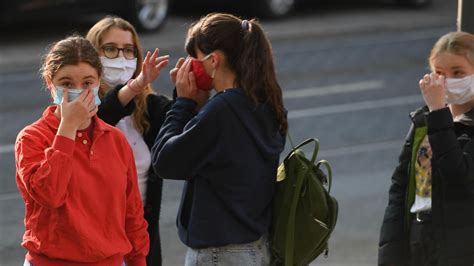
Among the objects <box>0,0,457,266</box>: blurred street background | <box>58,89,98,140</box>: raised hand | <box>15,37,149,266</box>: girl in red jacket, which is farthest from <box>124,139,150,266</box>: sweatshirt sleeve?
<box>0,0,457,266</box>: blurred street background

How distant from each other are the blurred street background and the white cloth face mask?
9.90 ft

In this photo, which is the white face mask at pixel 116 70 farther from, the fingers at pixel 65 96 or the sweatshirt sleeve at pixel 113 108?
the fingers at pixel 65 96

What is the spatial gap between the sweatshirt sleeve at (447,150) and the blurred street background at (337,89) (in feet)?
10.2

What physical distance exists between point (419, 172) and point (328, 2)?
16026mm

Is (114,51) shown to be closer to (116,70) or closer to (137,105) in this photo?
(116,70)

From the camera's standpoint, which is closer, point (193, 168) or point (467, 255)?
point (193, 168)

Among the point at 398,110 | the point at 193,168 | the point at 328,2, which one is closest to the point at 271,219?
the point at 193,168

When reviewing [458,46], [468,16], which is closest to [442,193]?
[458,46]

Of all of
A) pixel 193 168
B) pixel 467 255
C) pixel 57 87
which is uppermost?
pixel 57 87

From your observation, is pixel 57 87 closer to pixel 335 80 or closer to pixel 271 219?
pixel 271 219

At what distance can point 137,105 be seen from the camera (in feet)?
16.4

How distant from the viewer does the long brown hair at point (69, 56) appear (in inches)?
165

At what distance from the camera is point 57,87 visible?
4.17m

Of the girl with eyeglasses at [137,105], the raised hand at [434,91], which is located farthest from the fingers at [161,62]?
the raised hand at [434,91]
